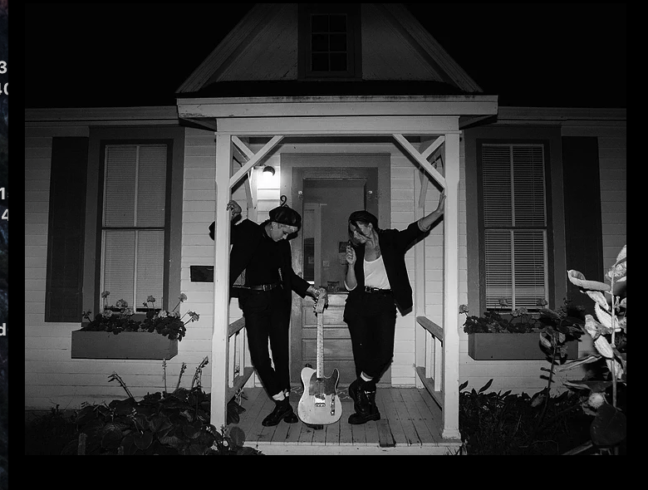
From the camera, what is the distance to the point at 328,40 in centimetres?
466

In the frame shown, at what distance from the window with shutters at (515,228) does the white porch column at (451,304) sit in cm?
145

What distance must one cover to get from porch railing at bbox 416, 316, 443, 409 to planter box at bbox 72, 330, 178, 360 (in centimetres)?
274

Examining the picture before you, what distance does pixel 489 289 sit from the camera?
5.00 metres

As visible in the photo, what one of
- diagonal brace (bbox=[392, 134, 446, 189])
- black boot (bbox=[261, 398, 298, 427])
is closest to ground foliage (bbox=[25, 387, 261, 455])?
black boot (bbox=[261, 398, 298, 427])

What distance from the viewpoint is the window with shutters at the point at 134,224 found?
505 centimetres

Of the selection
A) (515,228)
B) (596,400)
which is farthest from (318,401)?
(515,228)

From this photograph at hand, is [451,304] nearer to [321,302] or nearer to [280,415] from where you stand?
[321,302]

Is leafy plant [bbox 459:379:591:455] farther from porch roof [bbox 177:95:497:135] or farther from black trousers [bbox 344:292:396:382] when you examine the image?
porch roof [bbox 177:95:497:135]

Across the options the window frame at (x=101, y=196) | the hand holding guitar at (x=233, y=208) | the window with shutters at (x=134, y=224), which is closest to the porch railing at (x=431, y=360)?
the hand holding guitar at (x=233, y=208)

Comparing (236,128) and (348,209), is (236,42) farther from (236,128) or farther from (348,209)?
(348,209)

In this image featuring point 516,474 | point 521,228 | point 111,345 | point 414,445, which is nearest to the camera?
point 516,474

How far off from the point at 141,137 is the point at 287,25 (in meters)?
2.10

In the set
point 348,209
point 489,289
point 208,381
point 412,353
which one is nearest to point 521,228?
point 489,289

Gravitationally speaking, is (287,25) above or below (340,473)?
above
